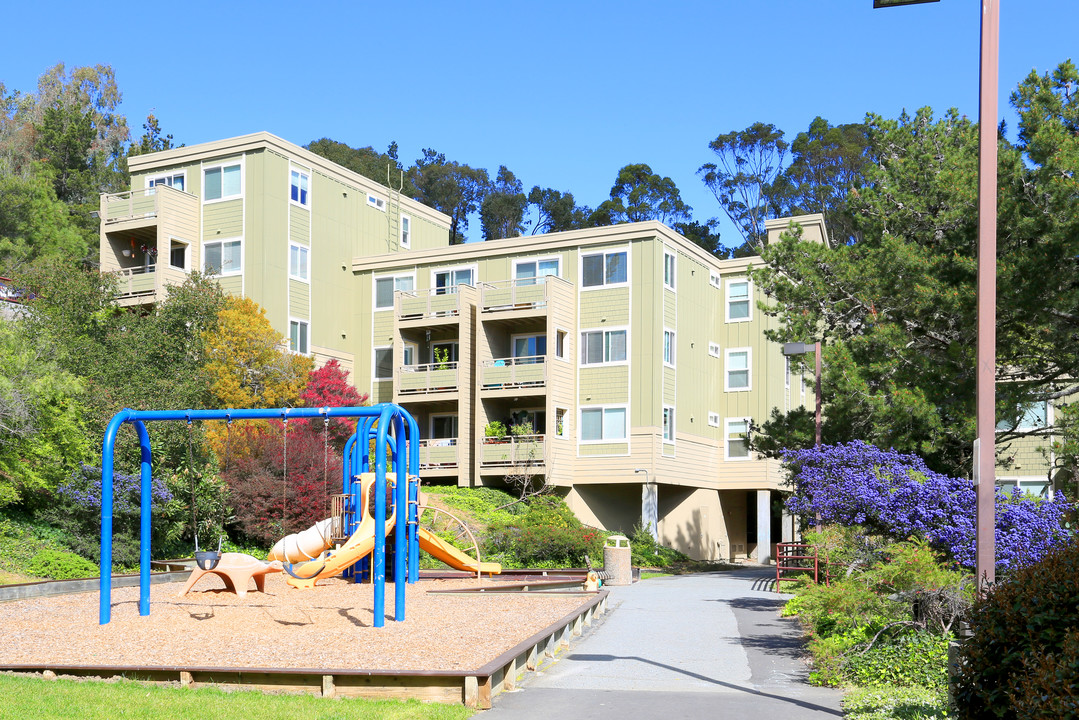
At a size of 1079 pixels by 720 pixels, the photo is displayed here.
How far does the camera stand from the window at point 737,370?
45.7m

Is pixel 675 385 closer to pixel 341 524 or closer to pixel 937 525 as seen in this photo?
pixel 341 524

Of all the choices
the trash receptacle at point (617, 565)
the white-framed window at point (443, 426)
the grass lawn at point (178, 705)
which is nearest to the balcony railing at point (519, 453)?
the white-framed window at point (443, 426)

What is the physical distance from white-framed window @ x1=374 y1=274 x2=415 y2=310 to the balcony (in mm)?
4508

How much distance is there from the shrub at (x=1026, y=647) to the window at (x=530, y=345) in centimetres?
3305

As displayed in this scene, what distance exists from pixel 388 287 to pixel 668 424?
42.7 ft

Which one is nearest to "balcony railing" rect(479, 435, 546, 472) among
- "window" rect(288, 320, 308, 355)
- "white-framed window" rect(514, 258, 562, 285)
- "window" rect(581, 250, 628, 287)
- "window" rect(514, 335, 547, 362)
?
"window" rect(514, 335, 547, 362)

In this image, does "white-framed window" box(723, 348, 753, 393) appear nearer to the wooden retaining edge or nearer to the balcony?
the balcony

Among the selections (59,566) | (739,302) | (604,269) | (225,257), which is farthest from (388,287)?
(59,566)

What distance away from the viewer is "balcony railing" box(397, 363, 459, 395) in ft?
131

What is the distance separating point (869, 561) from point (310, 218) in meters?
30.5

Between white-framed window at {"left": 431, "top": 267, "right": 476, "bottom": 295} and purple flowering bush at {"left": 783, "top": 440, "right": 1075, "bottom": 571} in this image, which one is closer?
purple flowering bush at {"left": 783, "top": 440, "right": 1075, "bottom": 571}

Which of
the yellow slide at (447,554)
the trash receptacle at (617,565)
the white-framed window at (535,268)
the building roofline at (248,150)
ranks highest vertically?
the building roofline at (248,150)

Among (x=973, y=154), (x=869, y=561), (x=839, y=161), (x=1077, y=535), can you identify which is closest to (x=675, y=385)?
(x=973, y=154)

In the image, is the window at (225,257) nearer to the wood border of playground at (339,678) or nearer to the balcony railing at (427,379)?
the balcony railing at (427,379)
